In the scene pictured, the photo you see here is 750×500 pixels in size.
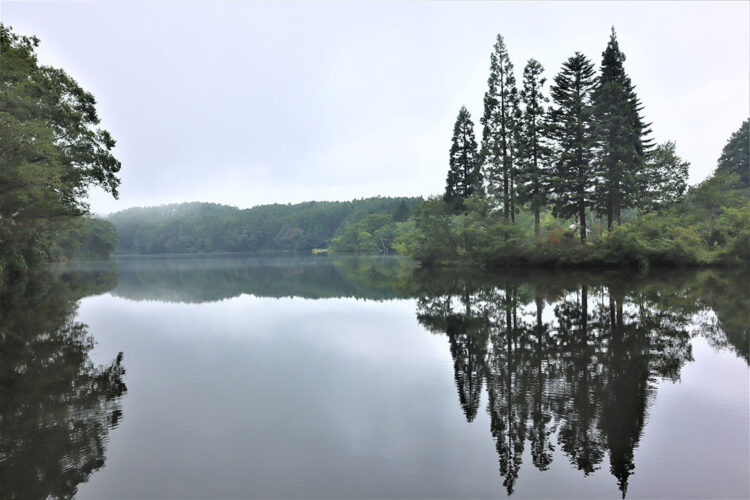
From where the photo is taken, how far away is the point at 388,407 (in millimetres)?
5770

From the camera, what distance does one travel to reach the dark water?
3980 millimetres

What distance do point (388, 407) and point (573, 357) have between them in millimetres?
3848

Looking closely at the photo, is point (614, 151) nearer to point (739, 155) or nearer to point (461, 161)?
point (461, 161)

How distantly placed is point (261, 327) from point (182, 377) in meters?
4.85

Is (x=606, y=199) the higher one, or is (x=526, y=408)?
(x=606, y=199)

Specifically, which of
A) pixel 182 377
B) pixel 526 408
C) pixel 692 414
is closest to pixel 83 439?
pixel 182 377

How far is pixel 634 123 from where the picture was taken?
112ft

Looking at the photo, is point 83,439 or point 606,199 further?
point 606,199

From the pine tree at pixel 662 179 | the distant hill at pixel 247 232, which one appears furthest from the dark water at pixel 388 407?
the distant hill at pixel 247 232

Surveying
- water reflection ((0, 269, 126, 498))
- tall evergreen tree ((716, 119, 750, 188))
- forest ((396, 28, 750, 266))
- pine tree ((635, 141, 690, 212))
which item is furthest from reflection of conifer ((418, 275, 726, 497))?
tall evergreen tree ((716, 119, 750, 188))

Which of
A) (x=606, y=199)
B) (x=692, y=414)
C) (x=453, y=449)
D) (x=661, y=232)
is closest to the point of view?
(x=453, y=449)

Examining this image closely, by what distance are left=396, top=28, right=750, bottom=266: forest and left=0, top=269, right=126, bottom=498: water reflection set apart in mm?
26543

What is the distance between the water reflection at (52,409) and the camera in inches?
162

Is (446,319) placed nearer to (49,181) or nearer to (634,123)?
(49,181)
